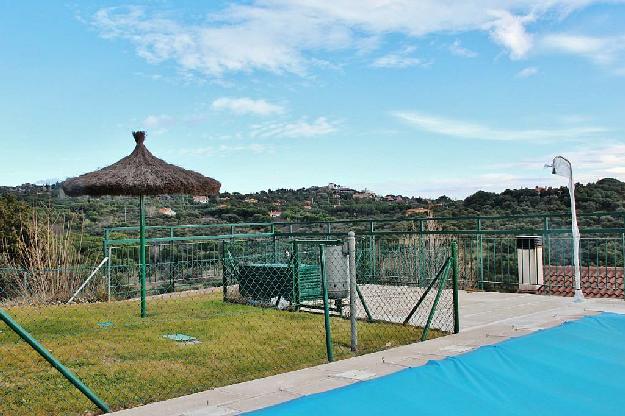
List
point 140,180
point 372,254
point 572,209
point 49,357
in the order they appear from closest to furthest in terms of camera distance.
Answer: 1. point 49,357
2. point 140,180
3. point 572,209
4. point 372,254

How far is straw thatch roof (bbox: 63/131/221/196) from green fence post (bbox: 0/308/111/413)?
15.6 feet

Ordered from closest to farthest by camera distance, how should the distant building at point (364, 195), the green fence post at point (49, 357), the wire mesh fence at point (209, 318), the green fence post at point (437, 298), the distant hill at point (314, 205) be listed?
the green fence post at point (49, 357) < the wire mesh fence at point (209, 318) < the green fence post at point (437, 298) < the distant hill at point (314, 205) < the distant building at point (364, 195)

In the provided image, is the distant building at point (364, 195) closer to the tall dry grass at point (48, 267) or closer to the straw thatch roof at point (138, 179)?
the tall dry grass at point (48, 267)

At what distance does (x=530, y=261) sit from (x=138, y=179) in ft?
20.8

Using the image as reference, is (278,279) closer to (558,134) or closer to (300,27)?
(300,27)

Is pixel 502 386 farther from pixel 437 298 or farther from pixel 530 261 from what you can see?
pixel 530 261

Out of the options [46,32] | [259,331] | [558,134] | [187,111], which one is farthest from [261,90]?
[259,331]

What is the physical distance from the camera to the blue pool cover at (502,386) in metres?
4.15

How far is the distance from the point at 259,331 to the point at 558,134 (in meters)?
8.06

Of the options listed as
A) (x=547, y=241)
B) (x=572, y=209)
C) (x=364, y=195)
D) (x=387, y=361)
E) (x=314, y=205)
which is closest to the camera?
(x=387, y=361)

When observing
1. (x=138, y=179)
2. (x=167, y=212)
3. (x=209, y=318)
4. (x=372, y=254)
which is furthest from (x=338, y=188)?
(x=209, y=318)

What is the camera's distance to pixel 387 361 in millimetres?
5461

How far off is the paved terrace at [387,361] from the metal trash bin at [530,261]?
120 centimetres

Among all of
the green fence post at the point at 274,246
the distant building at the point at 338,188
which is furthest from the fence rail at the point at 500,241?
the distant building at the point at 338,188
